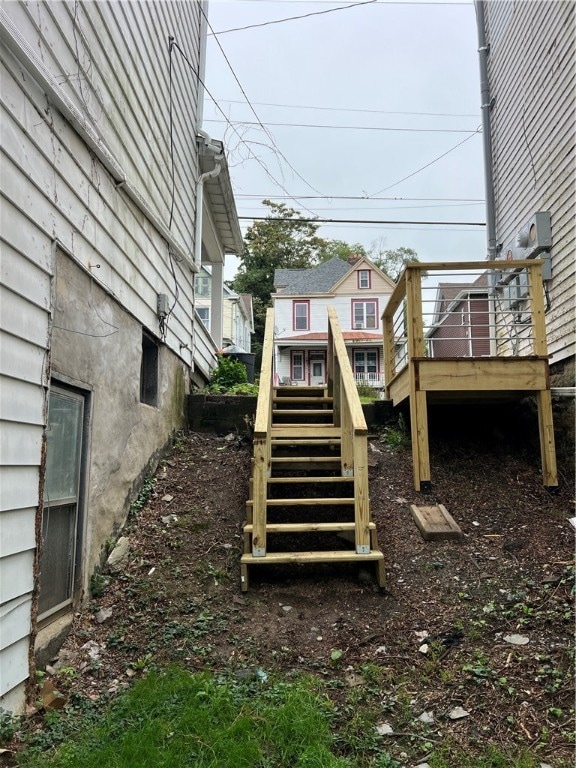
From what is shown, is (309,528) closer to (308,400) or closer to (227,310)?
(308,400)

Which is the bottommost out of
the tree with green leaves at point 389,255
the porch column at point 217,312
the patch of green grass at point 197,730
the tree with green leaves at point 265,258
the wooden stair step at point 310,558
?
the patch of green grass at point 197,730

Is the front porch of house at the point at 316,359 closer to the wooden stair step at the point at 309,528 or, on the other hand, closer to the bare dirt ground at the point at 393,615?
the bare dirt ground at the point at 393,615

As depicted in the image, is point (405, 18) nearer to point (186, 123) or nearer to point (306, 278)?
point (186, 123)

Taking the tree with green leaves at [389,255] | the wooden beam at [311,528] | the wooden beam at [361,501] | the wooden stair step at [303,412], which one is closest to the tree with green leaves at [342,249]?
the tree with green leaves at [389,255]

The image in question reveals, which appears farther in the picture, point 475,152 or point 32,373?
point 475,152

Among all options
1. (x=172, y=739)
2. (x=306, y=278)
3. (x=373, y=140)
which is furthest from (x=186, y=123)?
(x=306, y=278)

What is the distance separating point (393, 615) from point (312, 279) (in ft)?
75.0

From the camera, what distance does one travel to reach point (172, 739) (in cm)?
214

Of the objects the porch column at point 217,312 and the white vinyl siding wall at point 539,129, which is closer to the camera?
the white vinyl siding wall at point 539,129

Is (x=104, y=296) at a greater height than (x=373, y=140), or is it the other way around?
(x=373, y=140)

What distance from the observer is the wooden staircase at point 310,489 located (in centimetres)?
350

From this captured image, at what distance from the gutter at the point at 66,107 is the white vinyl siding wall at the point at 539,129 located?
437 centimetres

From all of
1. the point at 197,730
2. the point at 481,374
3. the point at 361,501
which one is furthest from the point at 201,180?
the point at 197,730

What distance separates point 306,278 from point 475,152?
1638 cm
